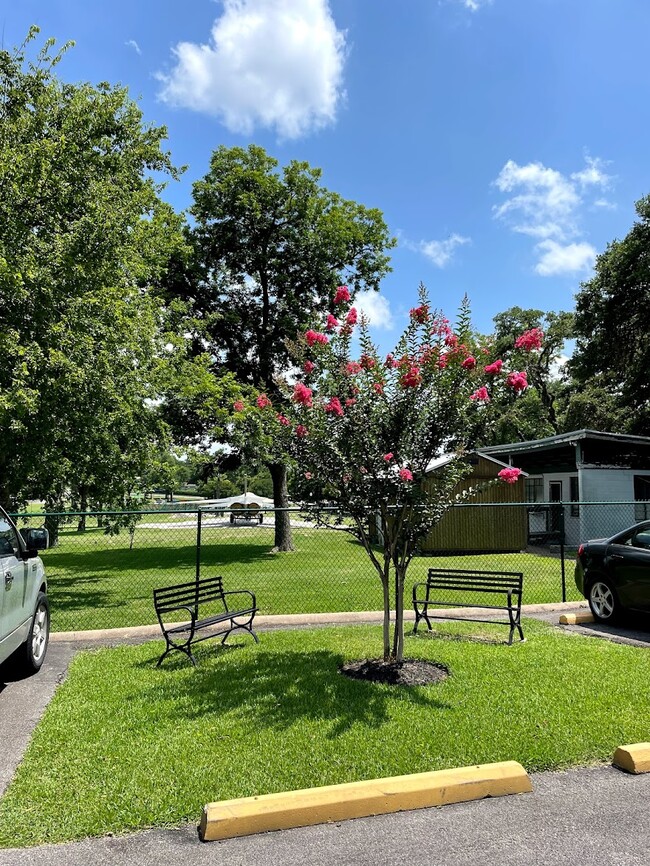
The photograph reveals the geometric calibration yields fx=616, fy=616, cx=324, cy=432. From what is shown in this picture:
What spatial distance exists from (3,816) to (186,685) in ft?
7.94

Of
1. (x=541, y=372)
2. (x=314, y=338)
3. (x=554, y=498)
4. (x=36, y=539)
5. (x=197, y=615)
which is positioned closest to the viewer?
(x=314, y=338)

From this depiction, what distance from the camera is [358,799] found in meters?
3.58

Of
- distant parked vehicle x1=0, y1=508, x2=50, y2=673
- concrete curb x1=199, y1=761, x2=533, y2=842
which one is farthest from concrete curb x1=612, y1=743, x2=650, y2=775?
distant parked vehicle x1=0, y1=508, x2=50, y2=673

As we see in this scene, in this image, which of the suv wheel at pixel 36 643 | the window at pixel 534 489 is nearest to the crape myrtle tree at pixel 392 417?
the suv wheel at pixel 36 643

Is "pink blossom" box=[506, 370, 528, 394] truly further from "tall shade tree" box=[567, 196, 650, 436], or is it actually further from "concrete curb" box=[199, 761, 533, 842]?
"tall shade tree" box=[567, 196, 650, 436]

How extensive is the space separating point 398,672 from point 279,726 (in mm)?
1678

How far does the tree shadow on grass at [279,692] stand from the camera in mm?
4992

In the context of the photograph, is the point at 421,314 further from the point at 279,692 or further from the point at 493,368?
the point at 279,692

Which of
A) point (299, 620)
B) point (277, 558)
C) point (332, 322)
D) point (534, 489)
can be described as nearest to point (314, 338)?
point (332, 322)

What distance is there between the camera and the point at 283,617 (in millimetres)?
9250

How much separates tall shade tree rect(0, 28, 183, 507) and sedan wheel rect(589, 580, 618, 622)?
829cm

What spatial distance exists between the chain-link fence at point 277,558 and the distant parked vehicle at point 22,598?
1.42 metres

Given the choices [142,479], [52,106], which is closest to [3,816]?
[142,479]

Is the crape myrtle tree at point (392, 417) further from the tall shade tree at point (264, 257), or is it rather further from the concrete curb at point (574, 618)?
the tall shade tree at point (264, 257)
